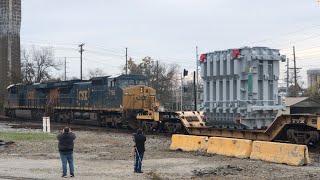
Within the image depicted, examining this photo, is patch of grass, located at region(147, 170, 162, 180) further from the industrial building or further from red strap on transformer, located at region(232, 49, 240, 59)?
the industrial building

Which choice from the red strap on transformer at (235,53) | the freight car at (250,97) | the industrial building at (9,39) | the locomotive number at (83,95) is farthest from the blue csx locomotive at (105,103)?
the industrial building at (9,39)

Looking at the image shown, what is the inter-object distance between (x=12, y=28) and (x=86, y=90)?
35.0 metres

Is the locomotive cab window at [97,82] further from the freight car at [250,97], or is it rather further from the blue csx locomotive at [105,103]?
the freight car at [250,97]

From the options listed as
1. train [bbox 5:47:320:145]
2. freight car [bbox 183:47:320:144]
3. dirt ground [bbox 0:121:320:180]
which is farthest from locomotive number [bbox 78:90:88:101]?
freight car [bbox 183:47:320:144]

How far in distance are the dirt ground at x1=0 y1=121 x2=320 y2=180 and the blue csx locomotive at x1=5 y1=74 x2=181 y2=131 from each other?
329 inches

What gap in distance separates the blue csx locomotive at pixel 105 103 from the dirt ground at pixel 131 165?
8.35 meters

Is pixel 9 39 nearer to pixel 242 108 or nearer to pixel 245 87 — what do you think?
pixel 245 87

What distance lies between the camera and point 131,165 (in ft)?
47.8

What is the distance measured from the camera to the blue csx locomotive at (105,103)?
29.0 meters

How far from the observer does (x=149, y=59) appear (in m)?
84.7

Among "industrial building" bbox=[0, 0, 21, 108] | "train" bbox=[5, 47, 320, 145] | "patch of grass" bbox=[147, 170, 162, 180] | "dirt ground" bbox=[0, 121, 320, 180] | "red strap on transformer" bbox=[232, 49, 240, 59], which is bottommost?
"dirt ground" bbox=[0, 121, 320, 180]

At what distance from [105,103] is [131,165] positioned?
18.8 metres

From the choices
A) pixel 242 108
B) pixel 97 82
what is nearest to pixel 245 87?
pixel 242 108

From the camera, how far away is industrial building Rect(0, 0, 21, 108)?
2584 inches
